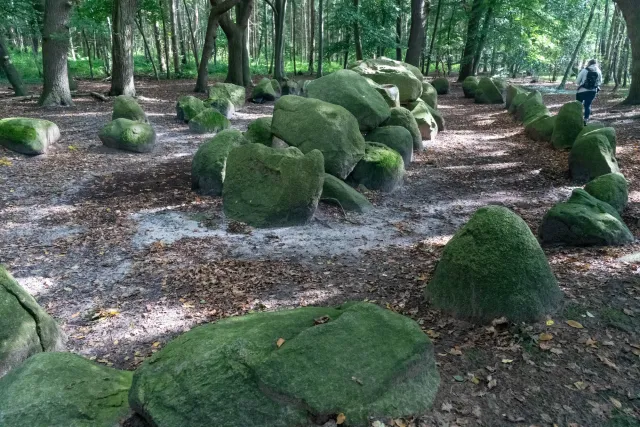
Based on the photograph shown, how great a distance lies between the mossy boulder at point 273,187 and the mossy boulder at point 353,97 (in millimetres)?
3013

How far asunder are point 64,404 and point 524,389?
305 cm

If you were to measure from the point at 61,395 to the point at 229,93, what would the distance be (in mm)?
13549

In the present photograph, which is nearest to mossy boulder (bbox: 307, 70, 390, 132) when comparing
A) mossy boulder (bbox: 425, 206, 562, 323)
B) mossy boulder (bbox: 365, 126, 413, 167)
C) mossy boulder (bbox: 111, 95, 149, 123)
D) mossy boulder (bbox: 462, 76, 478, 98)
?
mossy boulder (bbox: 365, 126, 413, 167)

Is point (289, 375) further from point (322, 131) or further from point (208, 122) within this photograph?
point (208, 122)

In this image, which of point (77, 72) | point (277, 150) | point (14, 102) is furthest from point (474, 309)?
point (77, 72)

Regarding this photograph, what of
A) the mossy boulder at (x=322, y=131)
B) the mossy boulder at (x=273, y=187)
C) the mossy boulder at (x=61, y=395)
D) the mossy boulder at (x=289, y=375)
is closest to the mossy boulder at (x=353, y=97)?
the mossy boulder at (x=322, y=131)

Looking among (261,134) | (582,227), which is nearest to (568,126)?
(582,227)

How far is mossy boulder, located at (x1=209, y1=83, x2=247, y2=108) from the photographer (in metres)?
15.1

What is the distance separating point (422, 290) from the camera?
501 centimetres

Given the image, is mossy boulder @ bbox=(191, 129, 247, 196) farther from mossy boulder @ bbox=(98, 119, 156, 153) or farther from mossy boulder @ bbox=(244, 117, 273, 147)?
mossy boulder @ bbox=(98, 119, 156, 153)

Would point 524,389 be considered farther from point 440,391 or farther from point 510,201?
point 510,201

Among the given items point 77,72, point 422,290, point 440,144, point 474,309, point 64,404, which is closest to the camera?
point 64,404

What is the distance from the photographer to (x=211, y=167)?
8180mm

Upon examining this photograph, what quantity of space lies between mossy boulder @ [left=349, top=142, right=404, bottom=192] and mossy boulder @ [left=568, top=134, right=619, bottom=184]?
11.0ft
